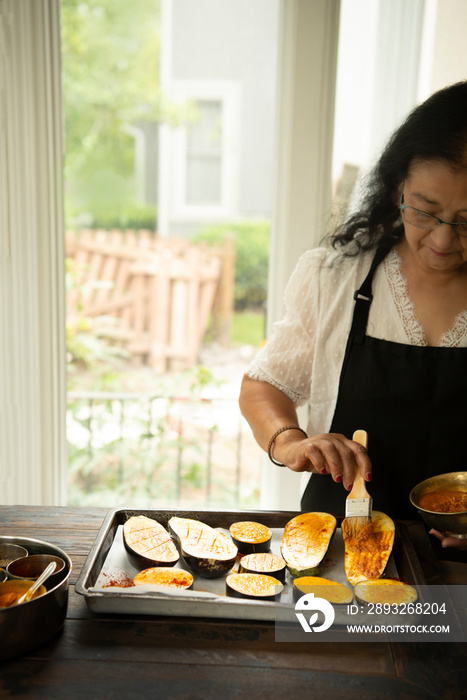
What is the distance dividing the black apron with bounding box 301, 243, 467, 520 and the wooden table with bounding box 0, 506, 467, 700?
577 millimetres

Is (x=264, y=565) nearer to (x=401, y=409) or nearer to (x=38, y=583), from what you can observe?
(x=38, y=583)

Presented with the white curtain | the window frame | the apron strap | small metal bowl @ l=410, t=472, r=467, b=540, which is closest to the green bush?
the window frame

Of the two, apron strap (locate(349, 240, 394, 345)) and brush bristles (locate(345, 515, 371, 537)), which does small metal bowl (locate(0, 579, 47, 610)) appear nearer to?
brush bristles (locate(345, 515, 371, 537))

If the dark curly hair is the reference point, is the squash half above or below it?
below

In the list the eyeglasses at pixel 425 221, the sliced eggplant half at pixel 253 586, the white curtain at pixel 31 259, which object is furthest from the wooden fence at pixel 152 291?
the sliced eggplant half at pixel 253 586

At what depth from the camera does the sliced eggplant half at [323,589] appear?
36.6 inches

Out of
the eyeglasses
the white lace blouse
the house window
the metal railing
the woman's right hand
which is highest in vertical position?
the house window

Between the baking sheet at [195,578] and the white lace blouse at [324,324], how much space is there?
41 cm

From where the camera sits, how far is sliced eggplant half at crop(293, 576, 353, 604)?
0.93 metres

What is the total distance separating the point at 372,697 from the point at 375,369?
0.77 metres

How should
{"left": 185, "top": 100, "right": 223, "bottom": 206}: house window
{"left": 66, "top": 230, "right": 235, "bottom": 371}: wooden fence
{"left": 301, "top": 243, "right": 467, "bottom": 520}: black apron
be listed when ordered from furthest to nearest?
1. {"left": 185, "top": 100, "right": 223, "bottom": 206}: house window
2. {"left": 66, "top": 230, "right": 235, "bottom": 371}: wooden fence
3. {"left": 301, "top": 243, "right": 467, "bottom": 520}: black apron

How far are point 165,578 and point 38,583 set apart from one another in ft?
0.69

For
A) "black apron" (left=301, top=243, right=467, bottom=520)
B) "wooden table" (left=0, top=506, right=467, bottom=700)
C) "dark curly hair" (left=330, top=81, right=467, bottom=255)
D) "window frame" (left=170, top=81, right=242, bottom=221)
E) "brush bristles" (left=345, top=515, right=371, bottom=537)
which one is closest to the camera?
"wooden table" (left=0, top=506, right=467, bottom=700)

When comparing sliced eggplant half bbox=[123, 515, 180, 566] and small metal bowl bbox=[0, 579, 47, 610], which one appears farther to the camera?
sliced eggplant half bbox=[123, 515, 180, 566]
